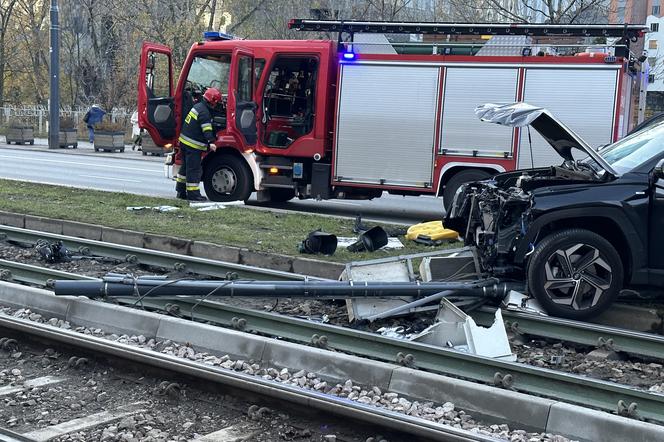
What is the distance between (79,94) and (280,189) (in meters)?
35.0

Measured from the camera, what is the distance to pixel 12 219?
40.0 feet

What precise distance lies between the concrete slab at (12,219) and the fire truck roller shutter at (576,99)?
7.45 metres

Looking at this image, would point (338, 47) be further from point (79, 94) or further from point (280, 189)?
point (79, 94)

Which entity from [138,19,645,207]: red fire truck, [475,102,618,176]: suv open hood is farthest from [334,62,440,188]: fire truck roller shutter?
[475,102,618,176]: suv open hood

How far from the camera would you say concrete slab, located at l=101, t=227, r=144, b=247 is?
418 inches

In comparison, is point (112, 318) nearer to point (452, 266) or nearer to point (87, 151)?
point (452, 266)

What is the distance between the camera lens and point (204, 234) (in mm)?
10688

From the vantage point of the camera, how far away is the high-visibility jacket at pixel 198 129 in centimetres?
1412

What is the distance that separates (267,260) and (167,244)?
5.24 ft

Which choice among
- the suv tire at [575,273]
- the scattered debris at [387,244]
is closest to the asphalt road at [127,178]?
the scattered debris at [387,244]

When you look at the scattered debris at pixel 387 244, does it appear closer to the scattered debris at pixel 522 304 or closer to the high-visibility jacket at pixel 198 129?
the scattered debris at pixel 522 304

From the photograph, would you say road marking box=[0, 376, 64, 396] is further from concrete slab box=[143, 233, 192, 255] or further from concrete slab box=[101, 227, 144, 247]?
concrete slab box=[101, 227, 144, 247]

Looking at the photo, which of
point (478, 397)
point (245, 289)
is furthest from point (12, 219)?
point (478, 397)

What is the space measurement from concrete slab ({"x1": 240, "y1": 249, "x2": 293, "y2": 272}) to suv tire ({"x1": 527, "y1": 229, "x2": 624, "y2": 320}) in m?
2.98
